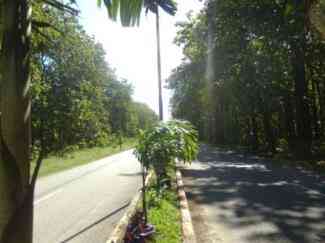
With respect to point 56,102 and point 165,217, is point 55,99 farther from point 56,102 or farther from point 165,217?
point 165,217

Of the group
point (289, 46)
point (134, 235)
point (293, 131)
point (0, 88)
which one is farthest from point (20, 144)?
point (293, 131)

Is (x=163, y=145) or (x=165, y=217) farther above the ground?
(x=163, y=145)

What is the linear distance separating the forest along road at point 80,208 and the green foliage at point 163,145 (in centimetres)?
151

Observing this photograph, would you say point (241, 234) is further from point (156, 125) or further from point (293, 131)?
point (293, 131)

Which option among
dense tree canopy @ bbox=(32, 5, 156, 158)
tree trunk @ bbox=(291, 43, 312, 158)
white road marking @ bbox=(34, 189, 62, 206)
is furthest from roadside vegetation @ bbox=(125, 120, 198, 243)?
tree trunk @ bbox=(291, 43, 312, 158)

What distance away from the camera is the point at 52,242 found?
647 centimetres

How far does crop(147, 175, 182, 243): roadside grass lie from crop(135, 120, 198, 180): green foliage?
87 centimetres

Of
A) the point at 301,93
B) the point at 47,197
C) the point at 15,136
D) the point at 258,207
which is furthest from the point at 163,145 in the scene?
the point at 301,93

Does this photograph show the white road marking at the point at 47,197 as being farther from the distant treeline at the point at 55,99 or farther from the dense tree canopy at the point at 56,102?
the dense tree canopy at the point at 56,102

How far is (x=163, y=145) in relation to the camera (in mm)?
8859

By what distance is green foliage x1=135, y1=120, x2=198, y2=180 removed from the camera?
29.3ft

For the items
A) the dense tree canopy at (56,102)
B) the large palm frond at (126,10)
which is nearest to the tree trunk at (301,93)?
the dense tree canopy at (56,102)

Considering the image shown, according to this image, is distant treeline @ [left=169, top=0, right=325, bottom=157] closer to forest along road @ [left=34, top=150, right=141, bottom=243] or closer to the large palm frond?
forest along road @ [left=34, top=150, right=141, bottom=243]

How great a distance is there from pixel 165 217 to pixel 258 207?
8.66ft
